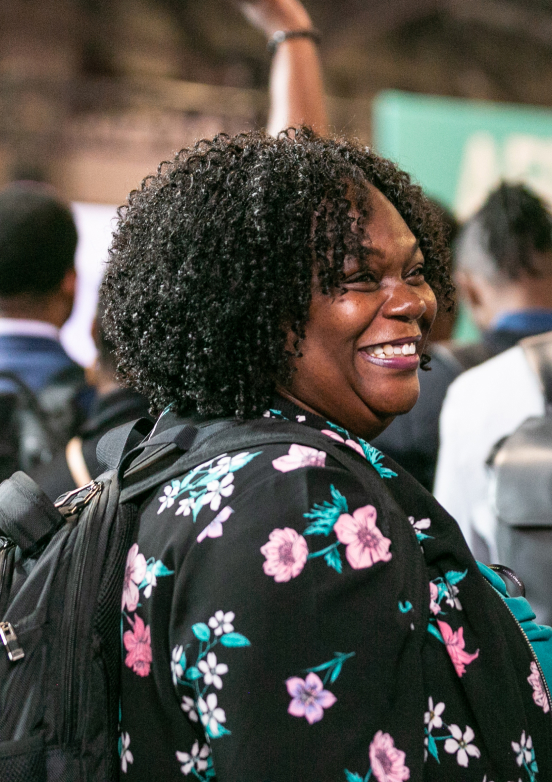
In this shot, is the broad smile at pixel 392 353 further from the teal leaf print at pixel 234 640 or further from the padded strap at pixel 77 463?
the padded strap at pixel 77 463

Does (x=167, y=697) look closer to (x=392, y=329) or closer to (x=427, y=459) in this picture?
(x=392, y=329)

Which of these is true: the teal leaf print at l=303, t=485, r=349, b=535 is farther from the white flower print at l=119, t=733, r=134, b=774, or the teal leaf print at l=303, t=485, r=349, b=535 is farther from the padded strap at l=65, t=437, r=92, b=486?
the padded strap at l=65, t=437, r=92, b=486

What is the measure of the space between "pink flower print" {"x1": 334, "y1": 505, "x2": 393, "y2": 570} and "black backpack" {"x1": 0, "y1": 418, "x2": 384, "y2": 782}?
0.06m

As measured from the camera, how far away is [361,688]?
772mm

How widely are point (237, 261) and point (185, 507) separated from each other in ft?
0.97

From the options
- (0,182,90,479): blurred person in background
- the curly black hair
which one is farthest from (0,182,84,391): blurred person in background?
the curly black hair

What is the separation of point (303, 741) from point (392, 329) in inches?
19.2

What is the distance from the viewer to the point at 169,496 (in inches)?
35.4

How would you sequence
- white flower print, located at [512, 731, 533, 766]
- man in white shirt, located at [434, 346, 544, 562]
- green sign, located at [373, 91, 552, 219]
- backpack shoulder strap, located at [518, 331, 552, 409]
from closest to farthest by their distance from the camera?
white flower print, located at [512, 731, 533, 766] < backpack shoulder strap, located at [518, 331, 552, 409] < man in white shirt, located at [434, 346, 544, 562] < green sign, located at [373, 91, 552, 219]

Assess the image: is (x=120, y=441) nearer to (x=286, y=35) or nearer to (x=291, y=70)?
(x=291, y=70)

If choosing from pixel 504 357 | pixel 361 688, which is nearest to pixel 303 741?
pixel 361 688

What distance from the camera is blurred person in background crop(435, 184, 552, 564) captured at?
181cm

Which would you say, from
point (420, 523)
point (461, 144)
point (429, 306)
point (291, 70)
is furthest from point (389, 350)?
point (461, 144)

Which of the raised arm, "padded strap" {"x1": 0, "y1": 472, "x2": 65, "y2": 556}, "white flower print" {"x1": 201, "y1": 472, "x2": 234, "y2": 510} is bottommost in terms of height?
"padded strap" {"x1": 0, "y1": 472, "x2": 65, "y2": 556}
